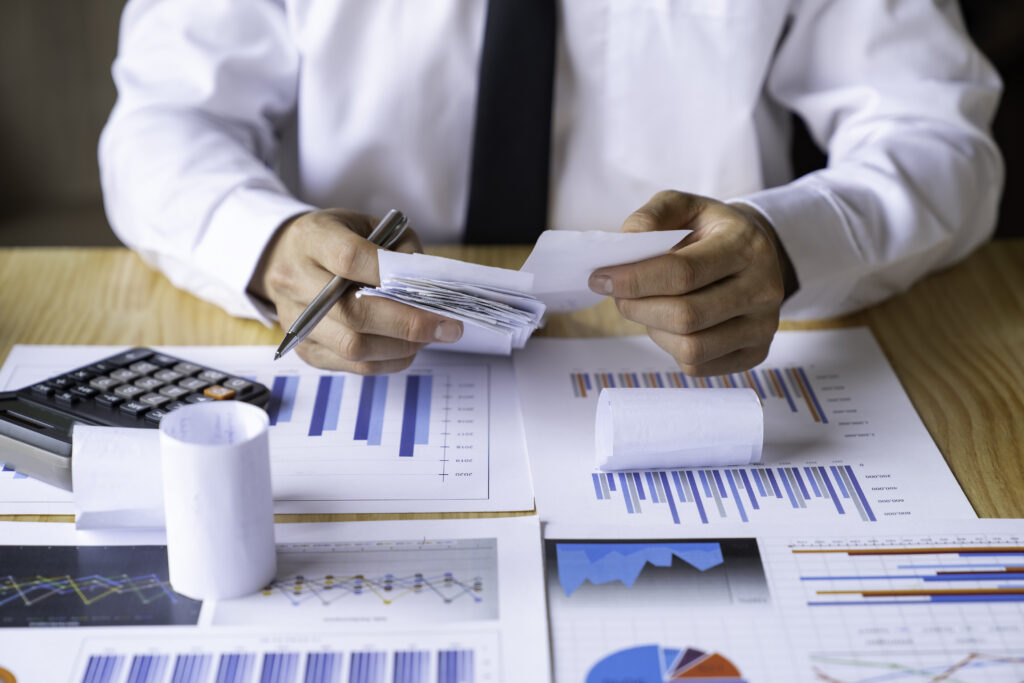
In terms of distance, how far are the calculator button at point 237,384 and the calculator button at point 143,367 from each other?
59 mm

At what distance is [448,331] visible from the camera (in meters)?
0.72

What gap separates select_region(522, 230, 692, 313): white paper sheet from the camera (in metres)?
0.62

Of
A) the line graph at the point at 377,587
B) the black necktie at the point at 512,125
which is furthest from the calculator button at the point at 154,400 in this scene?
the black necktie at the point at 512,125

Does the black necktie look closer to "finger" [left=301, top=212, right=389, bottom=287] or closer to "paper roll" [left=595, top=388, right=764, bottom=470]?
"finger" [left=301, top=212, right=389, bottom=287]

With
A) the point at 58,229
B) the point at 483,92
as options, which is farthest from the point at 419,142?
the point at 58,229

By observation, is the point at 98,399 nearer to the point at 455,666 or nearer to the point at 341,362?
the point at 341,362

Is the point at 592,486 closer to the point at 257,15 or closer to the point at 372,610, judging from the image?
Answer: the point at 372,610

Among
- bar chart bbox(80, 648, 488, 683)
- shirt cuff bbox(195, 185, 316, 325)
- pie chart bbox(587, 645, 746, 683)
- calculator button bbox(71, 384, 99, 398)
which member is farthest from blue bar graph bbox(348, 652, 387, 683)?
shirt cuff bbox(195, 185, 316, 325)

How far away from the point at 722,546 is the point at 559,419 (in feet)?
0.63

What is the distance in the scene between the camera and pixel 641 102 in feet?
Result: 3.56

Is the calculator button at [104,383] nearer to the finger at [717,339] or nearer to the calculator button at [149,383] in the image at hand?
the calculator button at [149,383]

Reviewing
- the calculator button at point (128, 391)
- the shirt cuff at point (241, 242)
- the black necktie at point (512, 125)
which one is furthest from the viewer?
the black necktie at point (512, 125)

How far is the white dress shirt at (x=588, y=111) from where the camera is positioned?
37.4 inches

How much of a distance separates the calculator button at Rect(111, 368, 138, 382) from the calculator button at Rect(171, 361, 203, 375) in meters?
0.03
